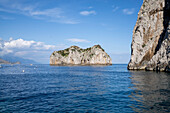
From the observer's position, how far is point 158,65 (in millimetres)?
65000

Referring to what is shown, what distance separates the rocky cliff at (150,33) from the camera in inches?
2889

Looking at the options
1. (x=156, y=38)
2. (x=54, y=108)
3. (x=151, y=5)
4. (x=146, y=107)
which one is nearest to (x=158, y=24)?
A: (x=156, y=38)

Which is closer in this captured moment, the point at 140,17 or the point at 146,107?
the point at 146,107

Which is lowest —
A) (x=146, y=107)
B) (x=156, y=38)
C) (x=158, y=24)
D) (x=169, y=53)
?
(x=146, y=107)

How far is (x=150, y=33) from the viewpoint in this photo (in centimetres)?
A: 8062

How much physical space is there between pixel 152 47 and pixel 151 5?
24.6 m

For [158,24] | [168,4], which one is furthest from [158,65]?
[168,4]

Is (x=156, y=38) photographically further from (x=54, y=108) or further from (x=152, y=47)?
(x=54, y=108)

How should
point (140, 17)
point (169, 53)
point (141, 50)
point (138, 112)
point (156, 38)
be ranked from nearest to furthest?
1. point (138, 112)
2. point (169, 53)
3. point (156, 38)
4. point (141, 50)
5. point (140, 17)

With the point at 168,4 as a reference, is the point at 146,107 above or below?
below

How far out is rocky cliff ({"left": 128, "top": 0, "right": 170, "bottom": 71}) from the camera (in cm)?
7338

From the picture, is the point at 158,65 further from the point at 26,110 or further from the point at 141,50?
the point at 26,110

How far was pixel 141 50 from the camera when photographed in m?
83.1

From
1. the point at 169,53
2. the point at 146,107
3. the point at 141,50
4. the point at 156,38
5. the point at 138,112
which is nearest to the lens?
the point at 138,112
